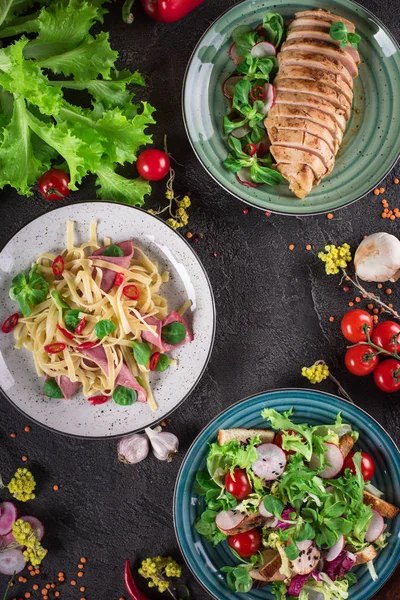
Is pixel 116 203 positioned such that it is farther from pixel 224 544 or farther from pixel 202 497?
pixel 224 544

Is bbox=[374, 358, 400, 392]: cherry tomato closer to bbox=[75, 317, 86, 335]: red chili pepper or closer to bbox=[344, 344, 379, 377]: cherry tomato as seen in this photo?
bbox=[344, 344, 379, 377]: cherry tomato

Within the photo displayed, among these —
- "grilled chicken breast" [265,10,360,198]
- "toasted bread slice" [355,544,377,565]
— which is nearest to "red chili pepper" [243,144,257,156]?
"grilled chicken breast" [265,10,360,198]

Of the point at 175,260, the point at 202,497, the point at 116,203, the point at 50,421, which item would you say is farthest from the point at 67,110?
the point at 202,497

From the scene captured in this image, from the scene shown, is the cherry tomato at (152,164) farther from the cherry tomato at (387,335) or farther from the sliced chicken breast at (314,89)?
the cherry tomato at (387,335)

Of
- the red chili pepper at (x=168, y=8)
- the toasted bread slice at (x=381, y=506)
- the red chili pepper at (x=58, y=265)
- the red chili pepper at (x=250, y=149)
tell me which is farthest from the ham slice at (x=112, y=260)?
the toasted bread slice at (x=381, y=506)

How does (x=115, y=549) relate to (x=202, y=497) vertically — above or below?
below
